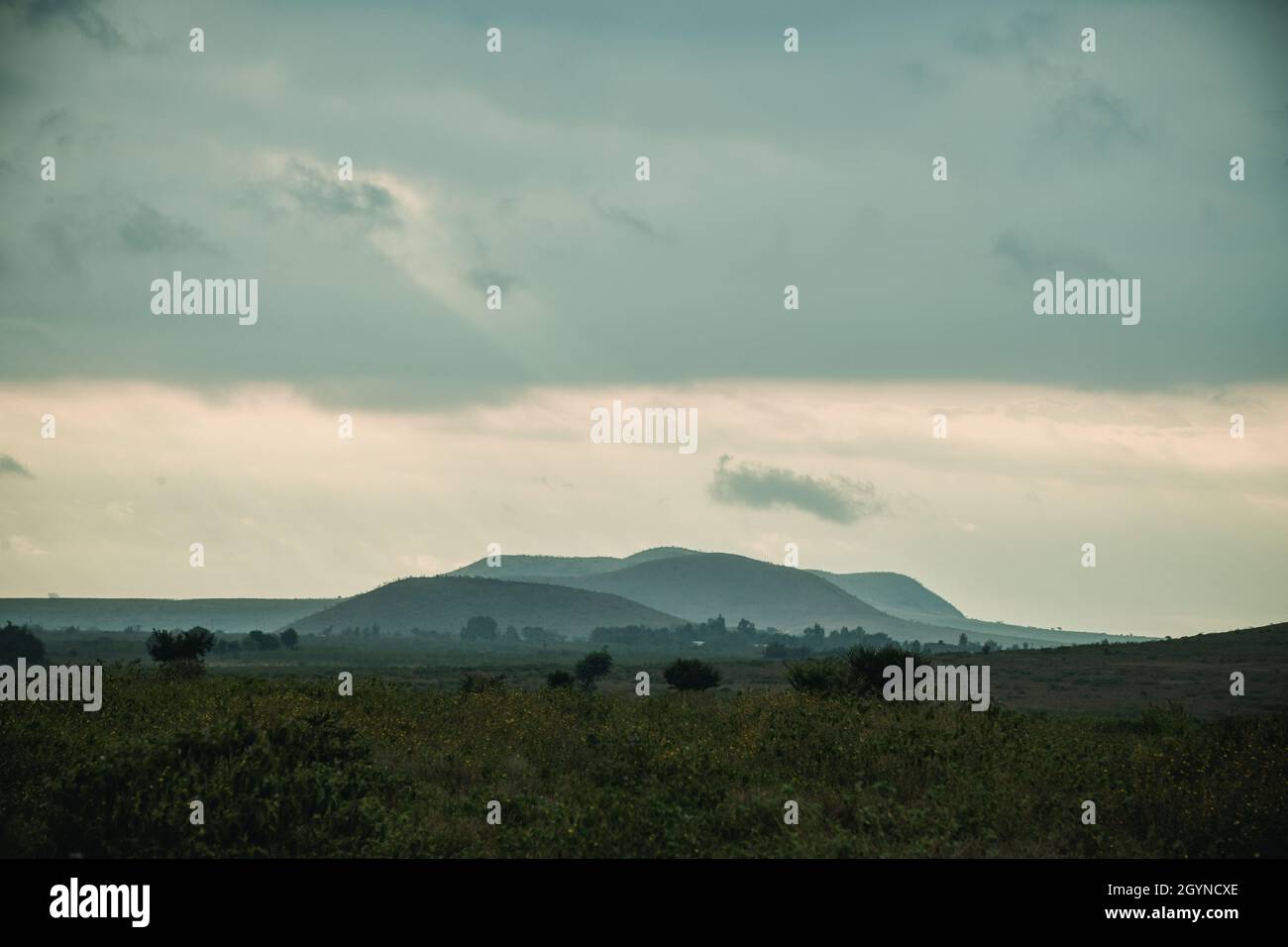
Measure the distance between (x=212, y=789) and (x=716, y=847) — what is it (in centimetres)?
670

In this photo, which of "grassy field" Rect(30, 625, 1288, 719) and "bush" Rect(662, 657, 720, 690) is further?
"bush" Rect(662, 657, 720, 690)

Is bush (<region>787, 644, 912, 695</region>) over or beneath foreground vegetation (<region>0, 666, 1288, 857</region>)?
over

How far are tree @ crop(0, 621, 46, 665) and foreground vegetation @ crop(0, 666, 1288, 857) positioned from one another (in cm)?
7525

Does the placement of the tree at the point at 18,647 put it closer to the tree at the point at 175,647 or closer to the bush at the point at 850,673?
the tree at the point at 175,647

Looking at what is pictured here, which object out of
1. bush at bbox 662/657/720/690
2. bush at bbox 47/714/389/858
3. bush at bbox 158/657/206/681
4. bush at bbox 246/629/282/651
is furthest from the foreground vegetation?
bush at bbox 246/629/282/651

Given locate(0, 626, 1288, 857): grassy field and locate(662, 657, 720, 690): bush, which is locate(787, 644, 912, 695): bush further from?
locate(662, 657, 720, 690): bush

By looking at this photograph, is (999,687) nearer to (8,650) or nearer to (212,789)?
(212,789)

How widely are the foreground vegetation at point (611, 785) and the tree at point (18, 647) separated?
7525 centimetres

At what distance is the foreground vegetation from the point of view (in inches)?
559

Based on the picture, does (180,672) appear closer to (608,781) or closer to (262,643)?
(608,781)

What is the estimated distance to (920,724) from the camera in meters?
21.0

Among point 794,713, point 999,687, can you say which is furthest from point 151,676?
point 999,687

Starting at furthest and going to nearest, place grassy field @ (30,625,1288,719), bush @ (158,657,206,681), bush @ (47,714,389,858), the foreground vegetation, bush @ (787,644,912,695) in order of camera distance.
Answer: grassy field @ (30,625,1288,719)
bush @ (158,657,206,681)
bush @ (787,644,912,695)
the foreground vegetation
bush @ (47,714,389,858)

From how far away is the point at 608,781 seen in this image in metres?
17.5
